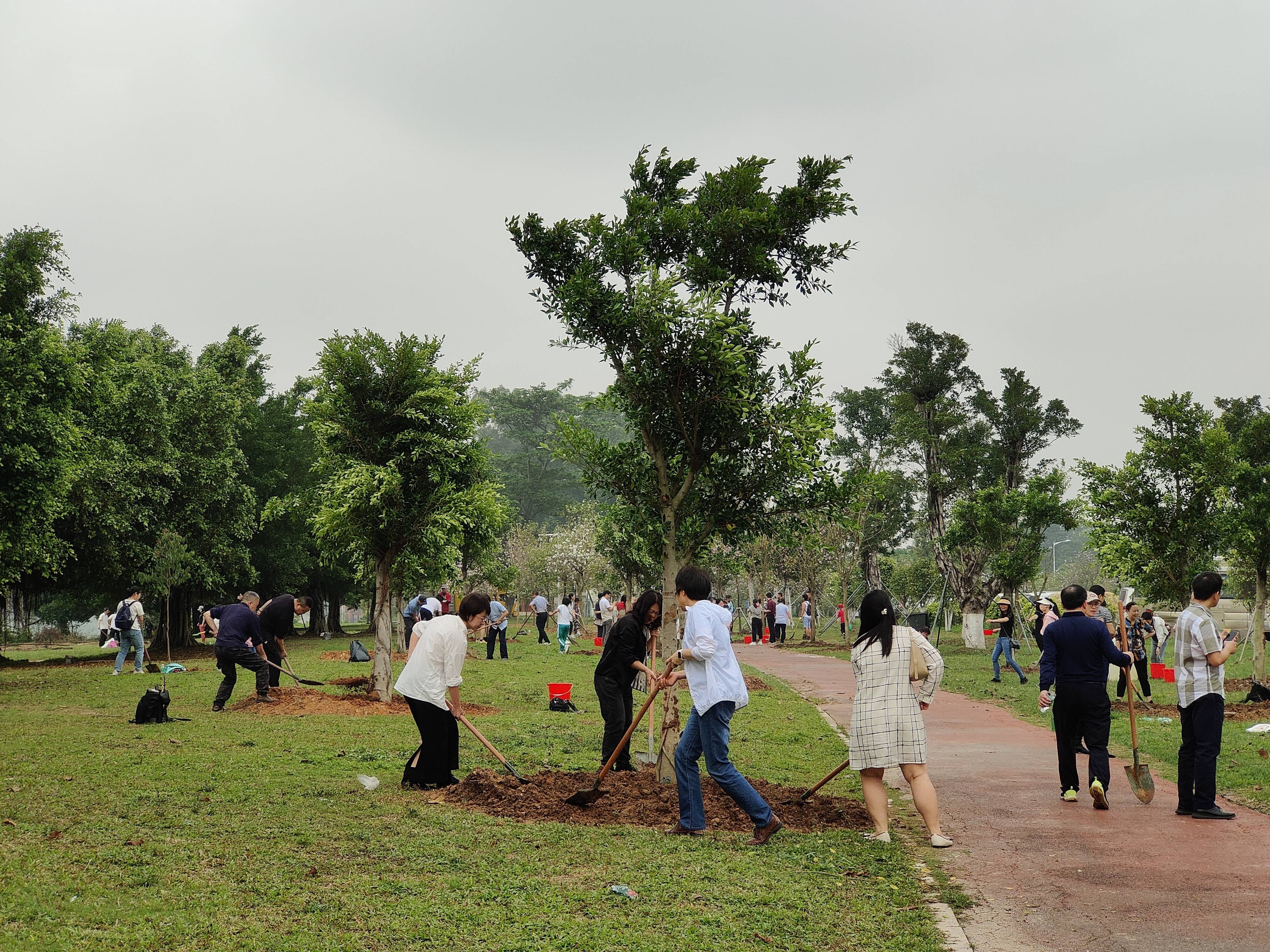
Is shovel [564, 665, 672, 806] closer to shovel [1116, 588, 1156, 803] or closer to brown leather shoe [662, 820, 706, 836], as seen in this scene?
brown leather shoe [662, 820, 706, 836]

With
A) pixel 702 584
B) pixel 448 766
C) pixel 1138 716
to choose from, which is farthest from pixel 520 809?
pixel 1138 716

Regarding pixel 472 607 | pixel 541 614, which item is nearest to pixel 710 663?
pixel 472 607

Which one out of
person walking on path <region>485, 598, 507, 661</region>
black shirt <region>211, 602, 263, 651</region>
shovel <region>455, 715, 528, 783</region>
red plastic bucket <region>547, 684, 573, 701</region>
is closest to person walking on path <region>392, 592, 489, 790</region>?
shovel <region>455, 715, 528, 783</region>

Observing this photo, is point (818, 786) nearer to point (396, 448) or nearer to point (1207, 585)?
point (1207, 585)

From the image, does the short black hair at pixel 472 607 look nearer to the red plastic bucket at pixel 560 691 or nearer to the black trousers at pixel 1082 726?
the black trousers at pixel 1082 726

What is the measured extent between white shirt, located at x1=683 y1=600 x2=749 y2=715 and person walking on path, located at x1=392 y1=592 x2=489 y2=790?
2.28 meters

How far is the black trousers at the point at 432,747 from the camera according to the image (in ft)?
28.2

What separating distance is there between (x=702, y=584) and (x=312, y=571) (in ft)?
127

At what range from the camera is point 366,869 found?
19.4 feet

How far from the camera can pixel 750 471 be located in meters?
9.10

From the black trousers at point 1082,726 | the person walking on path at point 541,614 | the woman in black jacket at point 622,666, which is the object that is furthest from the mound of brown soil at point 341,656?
the black trousers at point 1082,726

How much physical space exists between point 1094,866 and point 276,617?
1239cm

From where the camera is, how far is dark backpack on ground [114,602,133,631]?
2003cm

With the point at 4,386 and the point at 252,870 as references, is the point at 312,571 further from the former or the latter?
the point at 252,870
